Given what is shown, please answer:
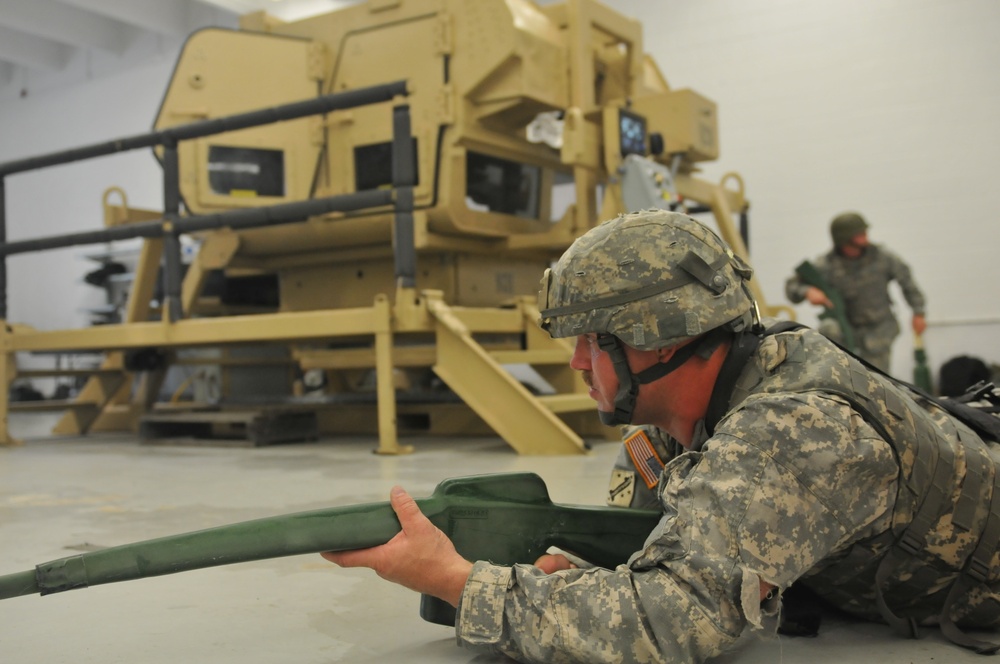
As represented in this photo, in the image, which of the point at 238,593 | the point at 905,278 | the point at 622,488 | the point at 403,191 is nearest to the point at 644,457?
the point at 622,488

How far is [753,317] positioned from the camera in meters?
1.45

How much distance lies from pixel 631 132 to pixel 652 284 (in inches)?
168

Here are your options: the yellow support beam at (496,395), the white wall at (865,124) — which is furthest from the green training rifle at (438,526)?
the white wall at (865,124)

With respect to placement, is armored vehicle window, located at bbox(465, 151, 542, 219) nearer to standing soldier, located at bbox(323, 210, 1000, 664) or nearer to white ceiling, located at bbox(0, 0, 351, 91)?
standing soldier, located at bbox(323, 210, 1000, 664)

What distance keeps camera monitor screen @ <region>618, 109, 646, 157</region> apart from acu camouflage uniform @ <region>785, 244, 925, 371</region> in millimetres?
1906

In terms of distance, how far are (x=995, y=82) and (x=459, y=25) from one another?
16.8ft

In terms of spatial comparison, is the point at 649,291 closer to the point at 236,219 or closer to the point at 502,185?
the point at 236,219

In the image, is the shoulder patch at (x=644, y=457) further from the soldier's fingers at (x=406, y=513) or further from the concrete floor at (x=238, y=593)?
the soldier's fingers at (x=406, y=513)

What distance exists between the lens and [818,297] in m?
6.59

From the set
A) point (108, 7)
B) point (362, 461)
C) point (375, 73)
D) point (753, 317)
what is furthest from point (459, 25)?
point (108, 7)

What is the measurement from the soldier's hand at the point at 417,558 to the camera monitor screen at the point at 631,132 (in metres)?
4.30

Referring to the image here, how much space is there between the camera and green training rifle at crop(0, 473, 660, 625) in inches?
50.6

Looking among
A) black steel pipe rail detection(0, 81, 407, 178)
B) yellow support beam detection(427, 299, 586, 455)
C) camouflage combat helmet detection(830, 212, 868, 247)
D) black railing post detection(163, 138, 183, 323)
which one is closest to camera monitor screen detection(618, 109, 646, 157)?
black steel pipe rail detection(0, 81, 407, 178)

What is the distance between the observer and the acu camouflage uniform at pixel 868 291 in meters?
6.65
